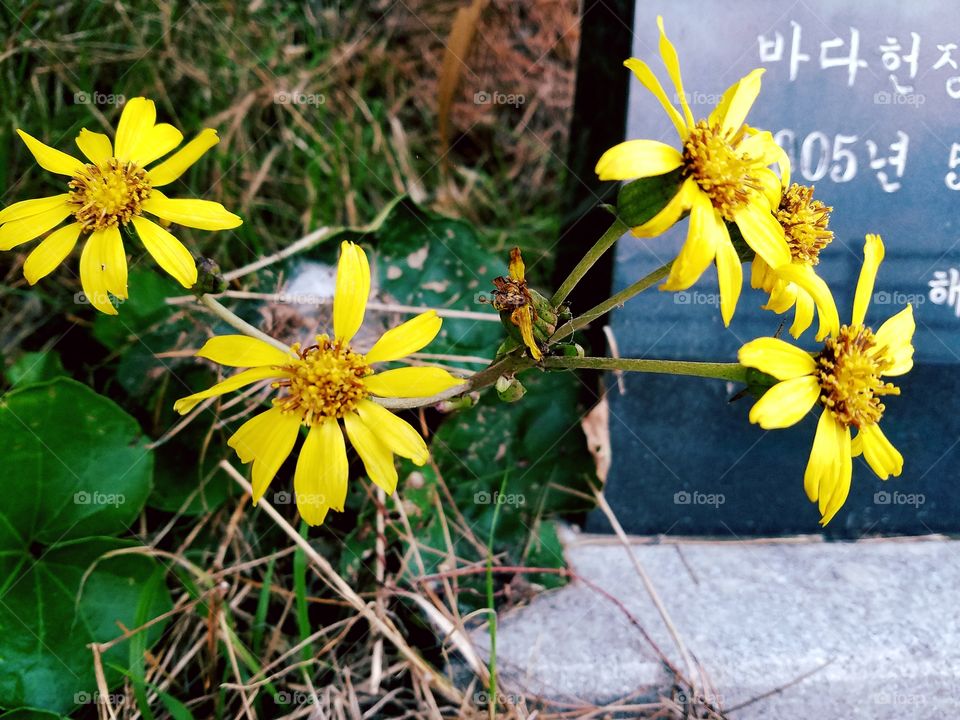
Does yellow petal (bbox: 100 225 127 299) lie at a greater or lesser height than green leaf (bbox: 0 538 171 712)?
greater

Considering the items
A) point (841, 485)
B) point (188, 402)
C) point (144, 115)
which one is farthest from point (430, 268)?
point (841, 485)

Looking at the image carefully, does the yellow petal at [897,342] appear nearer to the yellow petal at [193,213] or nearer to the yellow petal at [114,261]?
the yellow petal at [193,213]

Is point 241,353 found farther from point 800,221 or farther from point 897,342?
point 897,342

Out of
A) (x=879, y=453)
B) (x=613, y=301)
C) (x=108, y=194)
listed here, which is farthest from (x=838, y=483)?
(x=108, y=194)

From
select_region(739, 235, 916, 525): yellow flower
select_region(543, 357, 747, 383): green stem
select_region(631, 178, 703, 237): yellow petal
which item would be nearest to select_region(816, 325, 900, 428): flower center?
select_region(739, 235, 916, 525): yellow flower

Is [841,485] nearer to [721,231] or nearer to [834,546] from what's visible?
[721,231]

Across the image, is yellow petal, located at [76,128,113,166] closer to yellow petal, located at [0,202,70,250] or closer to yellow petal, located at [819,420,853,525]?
yellow petal, located at [0,202,70,250]
